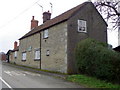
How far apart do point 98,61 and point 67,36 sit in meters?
7.54

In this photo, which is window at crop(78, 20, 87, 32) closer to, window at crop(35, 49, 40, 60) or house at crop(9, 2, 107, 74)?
house at crop(9, 2, 107, 74)

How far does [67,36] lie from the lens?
2248 centimetres

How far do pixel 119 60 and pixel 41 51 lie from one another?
1510 cm

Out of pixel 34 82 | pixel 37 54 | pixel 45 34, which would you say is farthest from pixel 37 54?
pixel 34 82

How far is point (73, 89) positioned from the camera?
41.9ft

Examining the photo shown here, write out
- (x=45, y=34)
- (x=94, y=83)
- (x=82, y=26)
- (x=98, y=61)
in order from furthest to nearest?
(x=45, y=34)
(x=82, y=26)
(x=98, y=61)
(x=94, y=83)

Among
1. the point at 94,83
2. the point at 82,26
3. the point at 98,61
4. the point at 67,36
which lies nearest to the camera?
the point at 94,83

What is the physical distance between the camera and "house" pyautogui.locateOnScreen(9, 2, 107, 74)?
886 inches

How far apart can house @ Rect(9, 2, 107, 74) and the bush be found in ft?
14.1

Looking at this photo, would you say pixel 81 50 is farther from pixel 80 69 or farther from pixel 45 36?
pixel 45 36

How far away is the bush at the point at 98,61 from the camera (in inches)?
582

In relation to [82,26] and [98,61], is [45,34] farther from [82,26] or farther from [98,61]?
[98,61]

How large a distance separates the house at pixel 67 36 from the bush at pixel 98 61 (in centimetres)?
429

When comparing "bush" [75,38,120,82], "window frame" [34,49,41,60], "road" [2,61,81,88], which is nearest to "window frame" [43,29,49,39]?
"window frame" [34,49,41,60]
